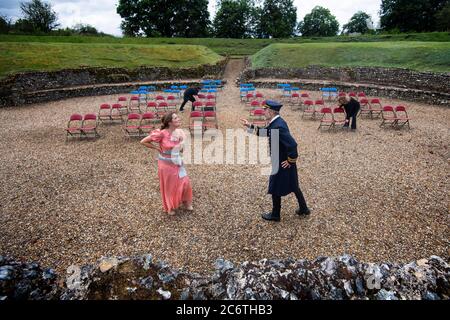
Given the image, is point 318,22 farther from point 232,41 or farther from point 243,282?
point 243,282

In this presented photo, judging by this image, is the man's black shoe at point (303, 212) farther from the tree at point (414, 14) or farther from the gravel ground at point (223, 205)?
the tree at point (414, 14)

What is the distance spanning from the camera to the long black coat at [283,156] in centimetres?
497

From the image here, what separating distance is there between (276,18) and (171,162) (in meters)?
86.8

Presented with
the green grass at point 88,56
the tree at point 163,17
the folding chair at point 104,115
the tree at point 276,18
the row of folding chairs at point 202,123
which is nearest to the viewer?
the row of folding chairs at point 202,123

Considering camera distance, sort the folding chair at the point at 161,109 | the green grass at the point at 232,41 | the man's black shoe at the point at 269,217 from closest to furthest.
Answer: the man's black shoe at the point at 269,217, the folding chair at the point at 161,109, the green grass at the point at 232,41

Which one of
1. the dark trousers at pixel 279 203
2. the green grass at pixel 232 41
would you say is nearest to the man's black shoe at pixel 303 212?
the dark trousers at pixel 279 203

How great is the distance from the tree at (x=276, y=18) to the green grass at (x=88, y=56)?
52185mm

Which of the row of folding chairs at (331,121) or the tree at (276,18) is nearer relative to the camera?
the row of folding chairs at (331,121)

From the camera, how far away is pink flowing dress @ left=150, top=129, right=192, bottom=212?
544cm

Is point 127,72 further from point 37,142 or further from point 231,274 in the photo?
point 231,274

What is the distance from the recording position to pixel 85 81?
23.3 metres

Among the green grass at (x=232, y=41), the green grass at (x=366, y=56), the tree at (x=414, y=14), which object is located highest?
the tree at (x=414, y=14)

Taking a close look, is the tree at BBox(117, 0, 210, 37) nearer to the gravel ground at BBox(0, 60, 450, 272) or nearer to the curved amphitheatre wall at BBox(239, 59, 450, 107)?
the curved amphitheatre wall at BBox(239, 59, 450, 107)
